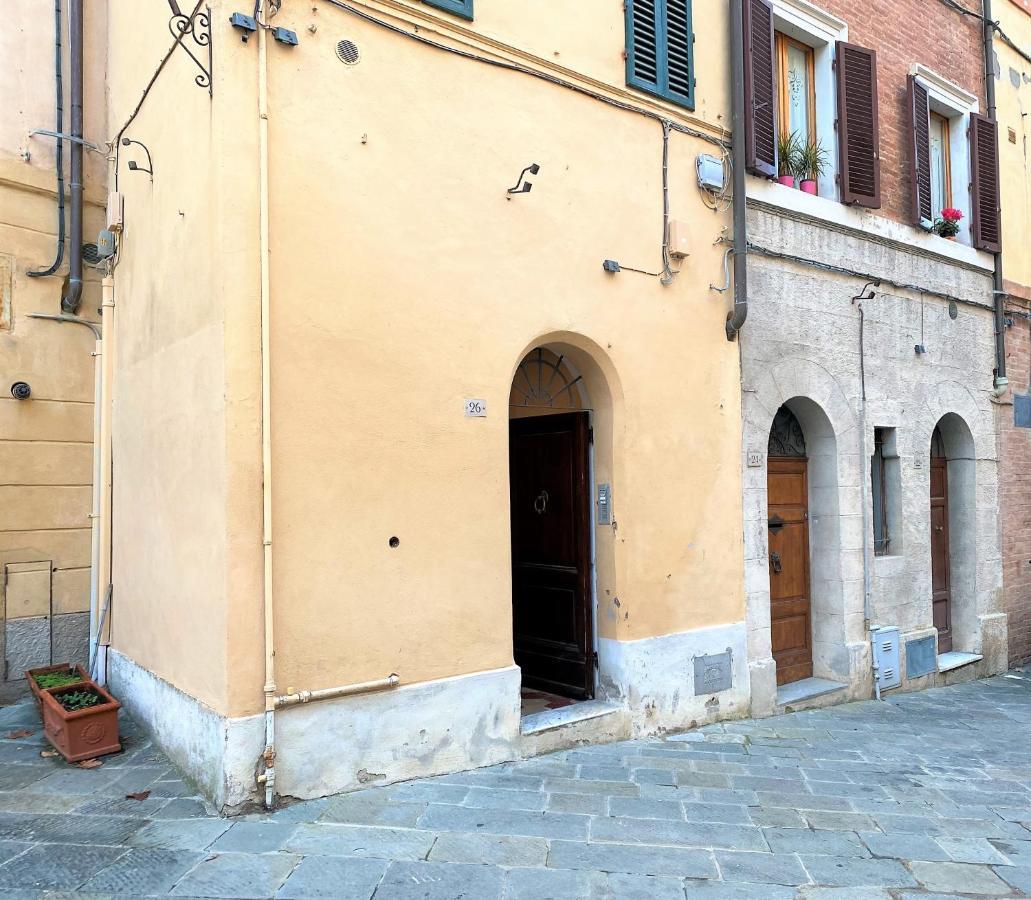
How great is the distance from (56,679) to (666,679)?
13.7ft

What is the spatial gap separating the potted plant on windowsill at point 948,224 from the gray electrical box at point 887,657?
14.0 ft

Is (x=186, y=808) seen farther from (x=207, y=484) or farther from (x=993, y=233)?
(x=993, y=233)

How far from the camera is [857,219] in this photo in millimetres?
7949

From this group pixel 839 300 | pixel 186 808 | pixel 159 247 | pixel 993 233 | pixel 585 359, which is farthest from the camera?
pixel 993 233

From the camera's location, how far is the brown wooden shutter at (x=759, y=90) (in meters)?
6.93

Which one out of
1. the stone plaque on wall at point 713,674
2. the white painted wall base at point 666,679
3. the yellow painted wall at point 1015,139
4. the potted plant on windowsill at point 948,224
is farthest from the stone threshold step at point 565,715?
the yellow painted wall at point 1015,139

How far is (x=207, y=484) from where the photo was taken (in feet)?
14.6

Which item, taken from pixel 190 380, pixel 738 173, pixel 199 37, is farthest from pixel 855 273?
pixel 190 380

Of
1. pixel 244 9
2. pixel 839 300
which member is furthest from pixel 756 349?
pixel 244 9

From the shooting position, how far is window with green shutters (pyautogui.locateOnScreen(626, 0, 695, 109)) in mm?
6168

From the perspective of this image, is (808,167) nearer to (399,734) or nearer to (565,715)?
(565,715)

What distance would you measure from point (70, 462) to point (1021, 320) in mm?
10276

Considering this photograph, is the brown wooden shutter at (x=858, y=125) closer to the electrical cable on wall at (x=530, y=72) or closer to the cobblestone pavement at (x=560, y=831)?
the electrical cable on wall at (x=530, y=72)

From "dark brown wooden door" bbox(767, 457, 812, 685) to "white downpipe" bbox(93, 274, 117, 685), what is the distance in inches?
211
